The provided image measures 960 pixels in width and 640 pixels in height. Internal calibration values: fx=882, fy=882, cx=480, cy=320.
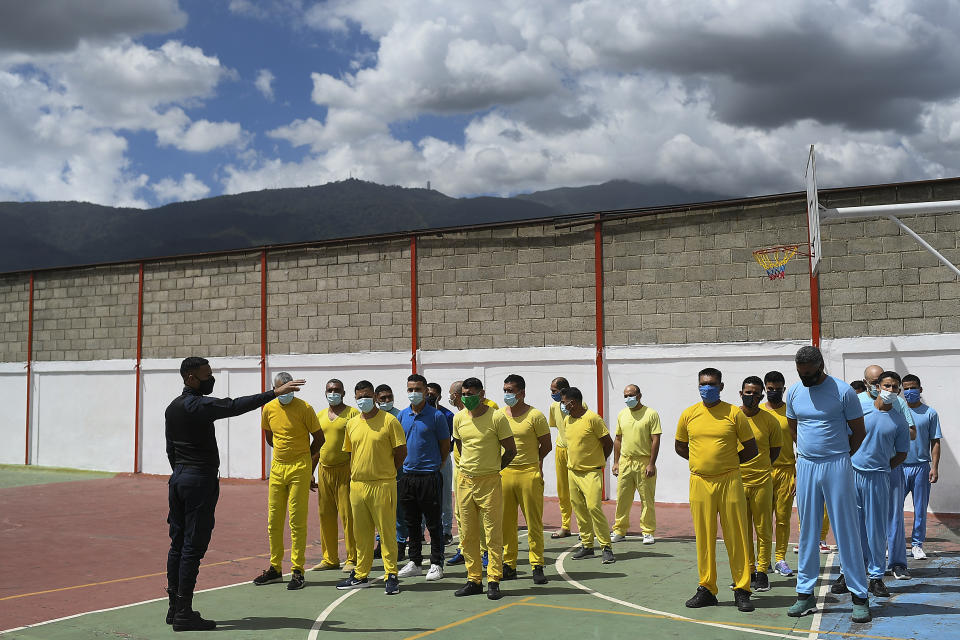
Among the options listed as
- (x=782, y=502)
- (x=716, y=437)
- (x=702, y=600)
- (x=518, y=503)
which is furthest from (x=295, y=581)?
(x=782, y=502)

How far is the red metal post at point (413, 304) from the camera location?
64.4 feet

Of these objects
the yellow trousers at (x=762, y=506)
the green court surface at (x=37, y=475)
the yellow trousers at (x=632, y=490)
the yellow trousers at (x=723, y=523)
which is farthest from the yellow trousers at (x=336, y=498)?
the green court surface at (x=37, y=475)

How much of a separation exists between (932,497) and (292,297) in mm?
14343

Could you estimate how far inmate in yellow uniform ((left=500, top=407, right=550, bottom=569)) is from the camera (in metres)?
9.66

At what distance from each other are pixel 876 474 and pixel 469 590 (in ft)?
14.1

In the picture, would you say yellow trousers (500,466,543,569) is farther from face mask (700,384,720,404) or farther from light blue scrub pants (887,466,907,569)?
light blue scrub pants (887,466,907,569)

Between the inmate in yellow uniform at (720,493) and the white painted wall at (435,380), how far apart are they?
8199 millimetres

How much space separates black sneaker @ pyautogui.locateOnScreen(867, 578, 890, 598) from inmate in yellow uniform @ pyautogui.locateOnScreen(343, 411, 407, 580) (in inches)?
186

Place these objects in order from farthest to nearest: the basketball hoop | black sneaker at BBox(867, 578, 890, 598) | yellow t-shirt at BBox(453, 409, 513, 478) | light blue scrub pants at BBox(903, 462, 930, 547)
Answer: the basketball hoop
light blue scrub pants at BBox(903, 462, 930, 547)
yellow t-shirt at BBox(453, 409, 513, 478)
black sneaker at BBox(867, 578, 890, 598)

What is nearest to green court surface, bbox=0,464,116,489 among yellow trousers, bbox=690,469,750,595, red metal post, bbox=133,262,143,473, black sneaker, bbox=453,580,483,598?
red metal post, bbox=133,262,143,473

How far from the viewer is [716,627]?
24.5 feet

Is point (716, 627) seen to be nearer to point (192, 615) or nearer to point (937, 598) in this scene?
point (937, 598)

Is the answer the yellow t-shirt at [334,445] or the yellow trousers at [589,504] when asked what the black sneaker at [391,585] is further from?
the yellow trousers at [589,504]

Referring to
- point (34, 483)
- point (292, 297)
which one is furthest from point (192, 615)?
point (34, 483)
